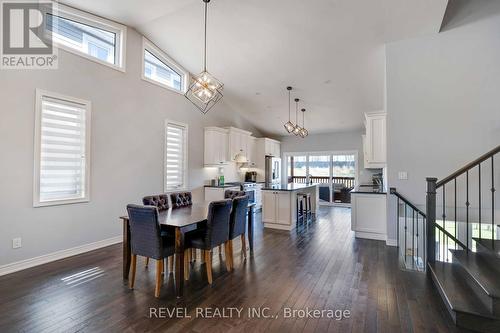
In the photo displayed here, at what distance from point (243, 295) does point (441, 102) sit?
4.30 metres

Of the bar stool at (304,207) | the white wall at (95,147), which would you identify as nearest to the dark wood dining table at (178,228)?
the white wall at (95,147)

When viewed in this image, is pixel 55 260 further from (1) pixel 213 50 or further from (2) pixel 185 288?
(1) pixel 213 50

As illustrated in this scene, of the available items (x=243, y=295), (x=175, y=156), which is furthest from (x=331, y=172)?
(x=243, y=295)

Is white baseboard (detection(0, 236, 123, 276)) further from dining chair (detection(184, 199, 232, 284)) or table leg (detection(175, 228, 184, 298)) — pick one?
table leg (detection(175, 228, 184, 298))

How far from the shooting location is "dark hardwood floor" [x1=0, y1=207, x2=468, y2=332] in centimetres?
219

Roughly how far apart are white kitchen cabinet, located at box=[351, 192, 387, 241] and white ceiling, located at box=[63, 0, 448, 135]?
8.58 feet

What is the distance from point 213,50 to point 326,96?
304 centimetres

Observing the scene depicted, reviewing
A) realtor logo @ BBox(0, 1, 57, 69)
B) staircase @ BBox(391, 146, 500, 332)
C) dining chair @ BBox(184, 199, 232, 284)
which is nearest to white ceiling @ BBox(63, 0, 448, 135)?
realtor logo @ BBox(0, 1, 57, 69)

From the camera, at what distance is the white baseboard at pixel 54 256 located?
3305 mm

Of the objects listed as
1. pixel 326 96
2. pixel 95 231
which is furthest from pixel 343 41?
pixel 95 231

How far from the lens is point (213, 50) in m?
5.19

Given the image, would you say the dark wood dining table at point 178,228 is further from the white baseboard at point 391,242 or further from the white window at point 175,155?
the white baseboard at point 391,242

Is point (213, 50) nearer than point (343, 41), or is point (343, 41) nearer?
point (343, 41)

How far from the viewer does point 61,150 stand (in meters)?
3.87
